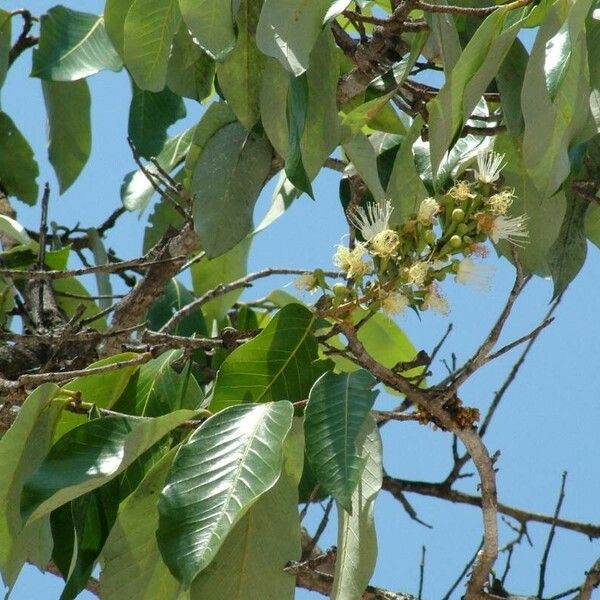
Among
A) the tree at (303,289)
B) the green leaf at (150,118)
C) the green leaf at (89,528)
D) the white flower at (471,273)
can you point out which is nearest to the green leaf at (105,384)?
the tree at (303,289)

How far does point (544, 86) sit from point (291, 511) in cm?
38

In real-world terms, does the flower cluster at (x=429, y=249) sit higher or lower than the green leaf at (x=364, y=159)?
lower

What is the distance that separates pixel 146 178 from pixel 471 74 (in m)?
0.91

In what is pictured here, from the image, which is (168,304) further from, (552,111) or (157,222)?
(552,111)

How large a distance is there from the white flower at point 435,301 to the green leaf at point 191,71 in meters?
0.43

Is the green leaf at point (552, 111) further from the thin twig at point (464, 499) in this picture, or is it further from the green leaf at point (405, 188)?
the thin twig at point (464, 499)

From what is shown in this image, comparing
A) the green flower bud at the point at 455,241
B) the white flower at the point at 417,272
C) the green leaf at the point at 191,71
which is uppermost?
the green leaf at the point at 191,71

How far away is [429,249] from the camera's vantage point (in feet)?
3.49

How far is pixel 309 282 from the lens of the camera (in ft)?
3.65

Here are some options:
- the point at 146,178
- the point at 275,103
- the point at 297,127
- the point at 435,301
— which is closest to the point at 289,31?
the point at 297,127

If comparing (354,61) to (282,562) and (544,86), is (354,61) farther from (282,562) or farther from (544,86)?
(282,562)

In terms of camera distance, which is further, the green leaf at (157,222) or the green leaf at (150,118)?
the green leaf at (157,222)

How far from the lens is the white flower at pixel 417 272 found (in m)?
1.01

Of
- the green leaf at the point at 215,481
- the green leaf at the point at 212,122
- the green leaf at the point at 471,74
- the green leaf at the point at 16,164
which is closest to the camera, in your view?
the green leaf at the point at 215,481
